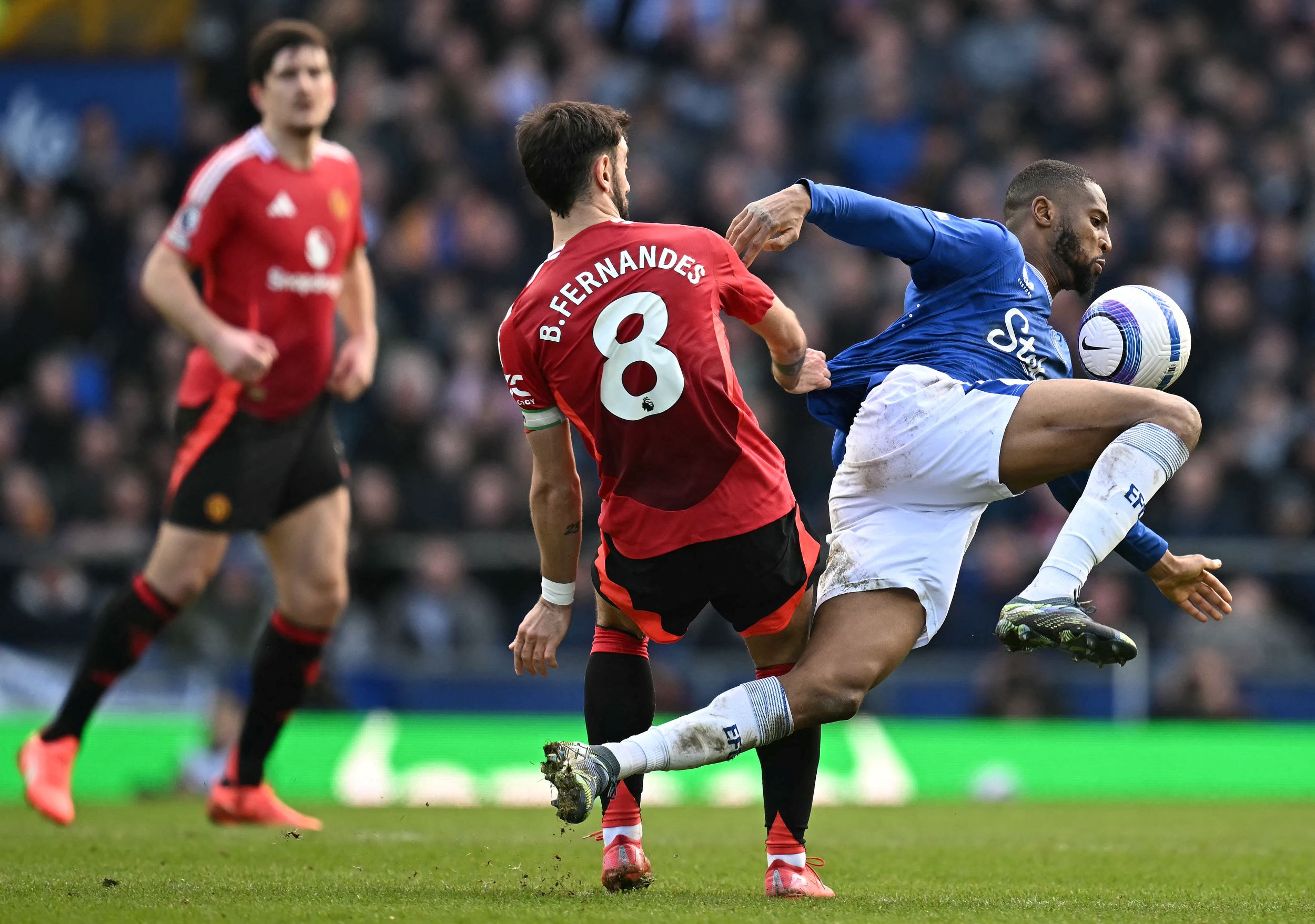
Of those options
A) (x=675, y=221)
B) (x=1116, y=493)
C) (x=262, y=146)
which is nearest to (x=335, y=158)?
(x=262, y=146)

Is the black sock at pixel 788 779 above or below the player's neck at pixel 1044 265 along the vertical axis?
below

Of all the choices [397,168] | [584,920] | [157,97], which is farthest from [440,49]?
[584,920]

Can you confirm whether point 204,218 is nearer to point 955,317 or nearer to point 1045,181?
point 955,317

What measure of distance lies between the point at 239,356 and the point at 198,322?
258 mm

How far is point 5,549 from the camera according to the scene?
11586 mm

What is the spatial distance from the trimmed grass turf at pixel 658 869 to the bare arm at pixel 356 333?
70.2 inches

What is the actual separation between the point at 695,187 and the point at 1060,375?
29.8 ft

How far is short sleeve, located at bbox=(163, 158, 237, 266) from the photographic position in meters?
6.39

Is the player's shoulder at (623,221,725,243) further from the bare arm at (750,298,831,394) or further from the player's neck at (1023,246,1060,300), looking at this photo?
the player's neck at (1023,246,1060,300)

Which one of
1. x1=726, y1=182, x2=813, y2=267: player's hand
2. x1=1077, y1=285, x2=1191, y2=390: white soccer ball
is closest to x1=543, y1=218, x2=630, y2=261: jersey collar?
x1=726, y1=182, x2=813, y2=267: player's hand

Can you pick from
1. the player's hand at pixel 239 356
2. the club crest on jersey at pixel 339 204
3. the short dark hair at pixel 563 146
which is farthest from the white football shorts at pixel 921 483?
the club crest on jersey at pixel 339 204

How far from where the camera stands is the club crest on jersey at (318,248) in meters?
6.65

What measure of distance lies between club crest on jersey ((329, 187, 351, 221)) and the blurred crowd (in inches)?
192

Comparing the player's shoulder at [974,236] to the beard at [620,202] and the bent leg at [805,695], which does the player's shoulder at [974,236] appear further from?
the bent leg at [805,695]
